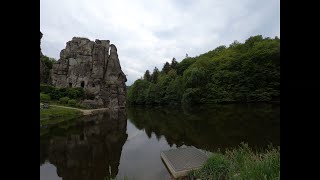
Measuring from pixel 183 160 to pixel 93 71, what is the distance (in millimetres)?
45528

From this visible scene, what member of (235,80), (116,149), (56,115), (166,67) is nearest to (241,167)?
(116,149)

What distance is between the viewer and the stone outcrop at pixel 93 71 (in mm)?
48753

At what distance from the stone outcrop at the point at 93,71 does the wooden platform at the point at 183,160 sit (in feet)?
124

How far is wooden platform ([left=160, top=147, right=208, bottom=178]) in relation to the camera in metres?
8.30

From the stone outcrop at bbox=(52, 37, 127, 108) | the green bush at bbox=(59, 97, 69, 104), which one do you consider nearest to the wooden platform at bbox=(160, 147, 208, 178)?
the green bush at bbox=(59, 97, 69, 104)

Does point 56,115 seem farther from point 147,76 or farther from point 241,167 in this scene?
point 147,76

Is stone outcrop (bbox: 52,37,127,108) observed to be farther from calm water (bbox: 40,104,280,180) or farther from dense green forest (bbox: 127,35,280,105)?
calm water (bbox: 40,104,280,180)

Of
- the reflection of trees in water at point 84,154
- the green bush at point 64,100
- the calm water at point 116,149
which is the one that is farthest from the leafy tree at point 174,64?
the reflection of trees in water at point 84,154
